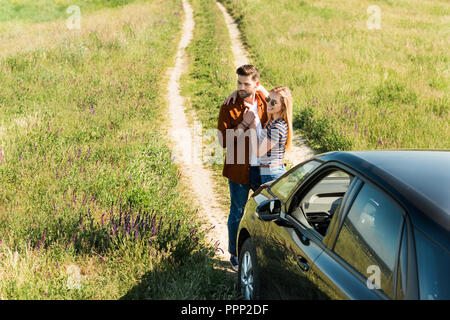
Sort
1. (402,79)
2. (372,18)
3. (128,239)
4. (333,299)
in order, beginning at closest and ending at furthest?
(333,299) < (128,239) < (402,79) < (372,18)

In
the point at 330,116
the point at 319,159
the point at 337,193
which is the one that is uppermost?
the point at 319,159

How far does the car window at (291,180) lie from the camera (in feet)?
11.9

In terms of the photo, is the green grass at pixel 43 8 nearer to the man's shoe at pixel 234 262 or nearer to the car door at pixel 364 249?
the man's shoe at pixel 234 262

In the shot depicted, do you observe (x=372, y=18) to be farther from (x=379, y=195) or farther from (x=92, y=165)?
(x=379, y=195)

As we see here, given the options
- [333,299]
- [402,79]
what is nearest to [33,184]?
[333,299]

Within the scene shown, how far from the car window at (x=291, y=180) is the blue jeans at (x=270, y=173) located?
0.53m

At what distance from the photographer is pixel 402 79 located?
12.5 meters

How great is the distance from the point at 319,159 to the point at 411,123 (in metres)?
6.47

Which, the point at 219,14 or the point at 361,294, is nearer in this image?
the point at 361,294

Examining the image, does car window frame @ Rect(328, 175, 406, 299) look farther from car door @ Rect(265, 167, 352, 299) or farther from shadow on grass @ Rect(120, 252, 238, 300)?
shadow on grass @ Rect(120, 252, 238, 300)

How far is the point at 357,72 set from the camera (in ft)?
44.3

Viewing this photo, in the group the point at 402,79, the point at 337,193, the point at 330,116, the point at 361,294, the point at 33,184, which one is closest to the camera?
the point at 361,294

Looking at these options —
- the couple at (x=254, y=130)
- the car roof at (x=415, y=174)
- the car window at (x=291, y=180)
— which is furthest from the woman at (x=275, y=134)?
the car roof at (x=415, y=174)
